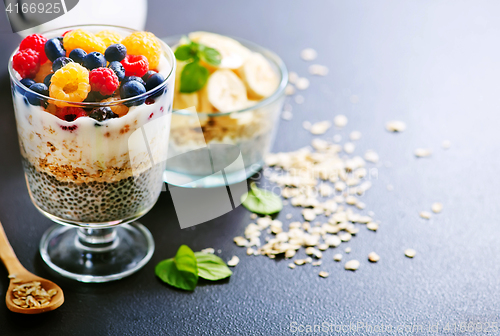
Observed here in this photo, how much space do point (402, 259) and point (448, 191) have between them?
0.27 meters

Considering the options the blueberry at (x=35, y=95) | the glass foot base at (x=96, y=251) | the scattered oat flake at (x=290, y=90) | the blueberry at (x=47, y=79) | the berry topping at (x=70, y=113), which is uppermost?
the blueberry at (x=47, y=79)

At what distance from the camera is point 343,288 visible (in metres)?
1.05

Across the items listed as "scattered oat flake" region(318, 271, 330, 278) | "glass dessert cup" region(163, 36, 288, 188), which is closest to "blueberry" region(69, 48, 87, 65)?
"glass dessert cup" region(163, 36, 288, 188)

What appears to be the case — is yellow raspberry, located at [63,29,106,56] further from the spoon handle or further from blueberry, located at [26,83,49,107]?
the spoon handle

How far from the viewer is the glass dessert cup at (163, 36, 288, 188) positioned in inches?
46.6

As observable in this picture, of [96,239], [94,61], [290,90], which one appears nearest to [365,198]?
[290,90]

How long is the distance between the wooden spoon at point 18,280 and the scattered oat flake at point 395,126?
0.94m

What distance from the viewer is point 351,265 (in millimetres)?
1102

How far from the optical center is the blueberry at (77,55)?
2.73 ft

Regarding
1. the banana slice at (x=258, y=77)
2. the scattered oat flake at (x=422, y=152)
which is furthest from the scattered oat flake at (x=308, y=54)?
→ the scattered oat flake at (x=422, y=152)

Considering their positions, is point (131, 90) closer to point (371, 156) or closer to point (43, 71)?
point (43, 71)

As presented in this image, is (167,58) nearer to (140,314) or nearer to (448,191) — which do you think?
(140,314)

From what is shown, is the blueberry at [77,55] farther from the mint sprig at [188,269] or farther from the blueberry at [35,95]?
the mint sprig at [188,269]

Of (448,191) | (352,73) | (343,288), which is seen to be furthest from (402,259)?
(352,73)
